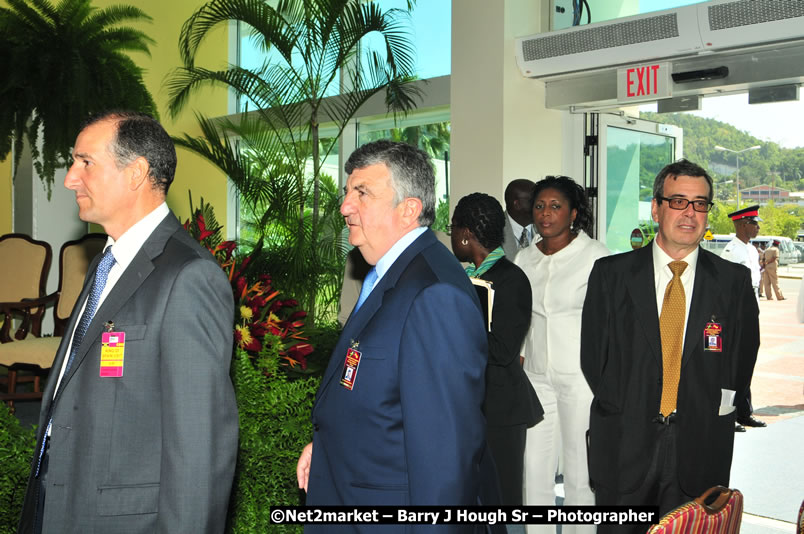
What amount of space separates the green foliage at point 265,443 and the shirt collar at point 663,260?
1348 millimetres

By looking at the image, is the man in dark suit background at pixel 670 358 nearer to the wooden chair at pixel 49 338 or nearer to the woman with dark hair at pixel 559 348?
the woman with dark hair at pixel 559 348

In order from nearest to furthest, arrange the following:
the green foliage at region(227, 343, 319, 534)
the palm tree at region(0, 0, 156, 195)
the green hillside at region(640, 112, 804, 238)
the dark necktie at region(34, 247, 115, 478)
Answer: the dark necktie at region(34, 247, 115, 478) → the green foliage at region(227, 343, 319, 534) → the green hillside at region(640, 112, 804, 238) → the palm tree at region(0, 0, 156, 195)

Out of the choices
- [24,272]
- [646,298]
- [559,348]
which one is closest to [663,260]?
[646,298]

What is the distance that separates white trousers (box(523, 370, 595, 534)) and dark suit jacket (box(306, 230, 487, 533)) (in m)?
1.90

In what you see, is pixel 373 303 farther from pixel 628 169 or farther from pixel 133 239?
pixel 628 169

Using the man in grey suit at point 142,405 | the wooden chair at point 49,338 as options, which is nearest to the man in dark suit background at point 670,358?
the man in grey suit at point 142,405

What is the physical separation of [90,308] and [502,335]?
68.2 inches

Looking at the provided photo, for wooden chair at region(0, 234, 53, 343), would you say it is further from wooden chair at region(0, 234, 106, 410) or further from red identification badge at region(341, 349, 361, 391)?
red identification badge at region(341, 349, 361, 391)

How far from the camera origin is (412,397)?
153cm

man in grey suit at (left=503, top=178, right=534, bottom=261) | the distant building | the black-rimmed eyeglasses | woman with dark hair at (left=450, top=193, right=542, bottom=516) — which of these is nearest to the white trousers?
woman with dark hair at (left=450, top=193, right=542, bottom=516)

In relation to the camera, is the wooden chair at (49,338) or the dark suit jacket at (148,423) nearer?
the dark suit jacket at (148,423)

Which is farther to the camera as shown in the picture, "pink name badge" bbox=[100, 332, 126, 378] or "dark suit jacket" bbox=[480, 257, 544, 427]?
"dark suit jacket" bbox=[480, 257, 544, 427]

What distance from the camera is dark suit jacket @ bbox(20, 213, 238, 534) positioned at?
1492mm

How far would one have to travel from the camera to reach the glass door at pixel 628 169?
632cm
